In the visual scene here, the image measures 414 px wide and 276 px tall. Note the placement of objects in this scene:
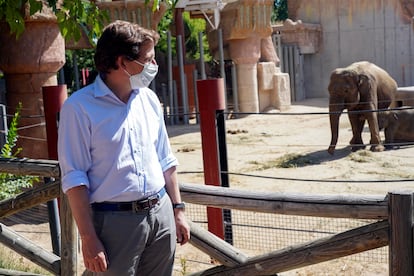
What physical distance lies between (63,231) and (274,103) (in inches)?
564

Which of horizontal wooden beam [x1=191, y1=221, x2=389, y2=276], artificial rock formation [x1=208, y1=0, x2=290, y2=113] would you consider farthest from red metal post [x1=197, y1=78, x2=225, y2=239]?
artificial rock formation [x1=208, y1=0, x2=290, y2=113]

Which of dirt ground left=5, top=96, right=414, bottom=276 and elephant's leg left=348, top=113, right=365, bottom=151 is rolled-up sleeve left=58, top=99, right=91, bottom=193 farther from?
elephant's leg left=348, top=113, right=365, bottom=151

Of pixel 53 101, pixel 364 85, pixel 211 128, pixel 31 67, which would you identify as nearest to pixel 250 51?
pixel 364 85

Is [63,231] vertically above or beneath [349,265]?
above

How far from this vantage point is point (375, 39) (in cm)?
2120

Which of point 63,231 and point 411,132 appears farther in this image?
point 411,132

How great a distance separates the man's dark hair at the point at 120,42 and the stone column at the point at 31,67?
179 inches

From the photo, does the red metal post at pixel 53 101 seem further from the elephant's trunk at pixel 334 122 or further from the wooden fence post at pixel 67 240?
the elephant's trunk at pixel 334 122

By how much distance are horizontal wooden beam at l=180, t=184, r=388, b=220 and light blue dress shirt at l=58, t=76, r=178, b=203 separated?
68cm

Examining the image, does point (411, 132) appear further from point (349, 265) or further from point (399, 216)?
point (399, 216)

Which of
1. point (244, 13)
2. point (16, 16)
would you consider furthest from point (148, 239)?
point (244, 13)

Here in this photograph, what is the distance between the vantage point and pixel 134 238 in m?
2.17

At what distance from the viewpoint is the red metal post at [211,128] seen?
4523mm

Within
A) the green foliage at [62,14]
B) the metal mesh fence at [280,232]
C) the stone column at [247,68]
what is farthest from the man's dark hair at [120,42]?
the stone column at [247,68]
